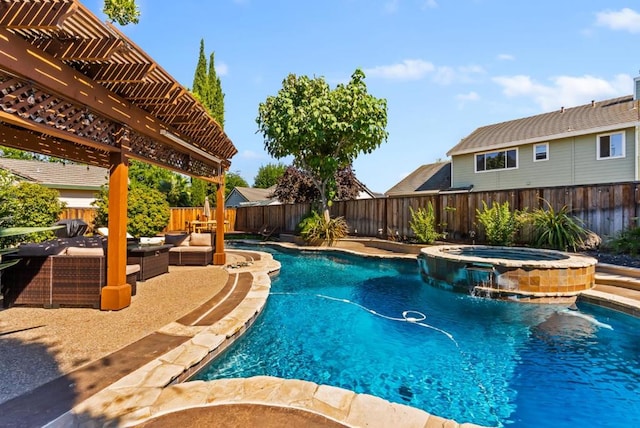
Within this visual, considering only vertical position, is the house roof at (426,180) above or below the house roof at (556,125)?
below

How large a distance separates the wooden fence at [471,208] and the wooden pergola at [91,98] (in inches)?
352

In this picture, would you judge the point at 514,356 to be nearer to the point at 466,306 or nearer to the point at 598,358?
the point at 598,358

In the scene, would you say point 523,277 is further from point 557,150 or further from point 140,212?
point 140,212

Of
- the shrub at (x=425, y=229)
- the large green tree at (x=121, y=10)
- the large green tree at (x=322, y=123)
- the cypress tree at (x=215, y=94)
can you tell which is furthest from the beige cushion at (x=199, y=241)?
the cypress tree at (x=215, y=94)

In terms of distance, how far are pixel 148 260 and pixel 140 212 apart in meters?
9.36

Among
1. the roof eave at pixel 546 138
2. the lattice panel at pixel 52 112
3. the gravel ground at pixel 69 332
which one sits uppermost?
the roof eave at pixel 546 138

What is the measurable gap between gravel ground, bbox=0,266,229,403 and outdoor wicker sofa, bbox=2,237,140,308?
0.13 metres

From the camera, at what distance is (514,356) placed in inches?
157

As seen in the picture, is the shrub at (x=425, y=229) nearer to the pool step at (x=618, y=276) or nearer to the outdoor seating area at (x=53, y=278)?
the pool step at (x=618, y=276)

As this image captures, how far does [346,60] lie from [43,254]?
1262 centimetres

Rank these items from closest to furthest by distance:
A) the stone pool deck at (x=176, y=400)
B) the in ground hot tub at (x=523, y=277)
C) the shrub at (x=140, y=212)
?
the stone pool deck at (x=176, y=400) < the in ground hot tub at (x=523, y=277) < the shrub at (x=140, y=212)

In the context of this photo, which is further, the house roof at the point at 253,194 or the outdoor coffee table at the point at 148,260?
the house roof at the point at 253,194

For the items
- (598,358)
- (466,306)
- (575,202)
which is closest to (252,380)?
(598,358)

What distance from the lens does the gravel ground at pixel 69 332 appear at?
2.86 meters
